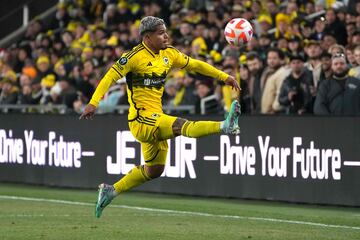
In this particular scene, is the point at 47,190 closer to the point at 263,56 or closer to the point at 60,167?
the point at 60,167

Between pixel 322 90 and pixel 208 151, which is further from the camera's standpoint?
pixel 208 151

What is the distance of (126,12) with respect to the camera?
25.0 meters

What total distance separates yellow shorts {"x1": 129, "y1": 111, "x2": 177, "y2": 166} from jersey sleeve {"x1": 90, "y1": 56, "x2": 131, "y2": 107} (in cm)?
57

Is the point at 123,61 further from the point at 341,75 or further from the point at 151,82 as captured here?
the point at 341,75

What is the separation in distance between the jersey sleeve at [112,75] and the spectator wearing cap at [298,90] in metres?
4.81

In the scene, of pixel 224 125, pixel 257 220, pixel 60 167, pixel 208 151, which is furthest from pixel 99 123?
pixel 224 125

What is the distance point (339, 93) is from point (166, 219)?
3.78 metres

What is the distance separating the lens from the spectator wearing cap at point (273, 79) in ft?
54.3

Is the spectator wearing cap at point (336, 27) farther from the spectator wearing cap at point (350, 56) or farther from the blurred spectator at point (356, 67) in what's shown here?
the blurred spectator at point (356, 67)

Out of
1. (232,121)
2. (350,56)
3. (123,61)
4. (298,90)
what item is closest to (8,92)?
(298,90)

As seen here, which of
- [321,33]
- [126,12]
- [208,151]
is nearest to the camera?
[208,151]

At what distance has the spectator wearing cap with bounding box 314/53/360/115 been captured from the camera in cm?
1523

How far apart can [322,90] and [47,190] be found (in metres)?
5.52

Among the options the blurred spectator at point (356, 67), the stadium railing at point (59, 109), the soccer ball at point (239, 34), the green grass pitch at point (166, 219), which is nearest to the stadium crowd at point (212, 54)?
the blurred spectator at point (356, 67)
